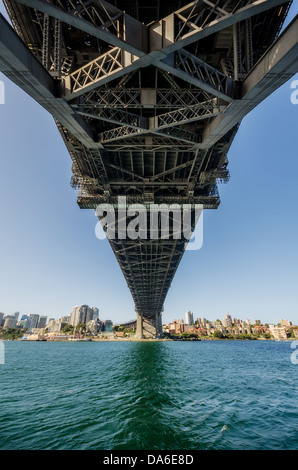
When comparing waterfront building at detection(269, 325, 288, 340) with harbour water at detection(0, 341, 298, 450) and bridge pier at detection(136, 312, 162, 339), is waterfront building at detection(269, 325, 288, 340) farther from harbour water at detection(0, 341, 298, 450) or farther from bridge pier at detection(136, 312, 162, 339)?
harbour water at detection(0, 341, 298, 450)

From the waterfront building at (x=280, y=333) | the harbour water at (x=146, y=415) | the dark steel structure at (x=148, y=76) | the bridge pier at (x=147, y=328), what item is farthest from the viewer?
the waterfront building at (x=280, y=333)

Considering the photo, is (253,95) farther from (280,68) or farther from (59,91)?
(59,91)

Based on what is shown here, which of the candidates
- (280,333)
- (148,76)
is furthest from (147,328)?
(148,76)

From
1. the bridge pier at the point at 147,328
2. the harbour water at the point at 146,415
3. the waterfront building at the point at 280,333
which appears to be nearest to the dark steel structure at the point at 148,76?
the harbour water at the point at 146,415

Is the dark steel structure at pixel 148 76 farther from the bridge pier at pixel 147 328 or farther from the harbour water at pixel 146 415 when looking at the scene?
the bridge pier at pixel 147 328

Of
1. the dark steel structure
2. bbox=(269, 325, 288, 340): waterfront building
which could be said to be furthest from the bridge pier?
bbox=(269, 325, 288, 340): waterfront building

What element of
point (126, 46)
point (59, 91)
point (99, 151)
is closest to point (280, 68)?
point (126, 46)
